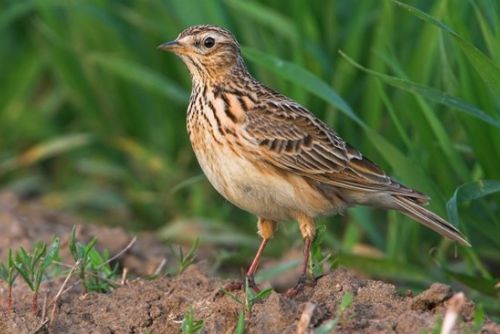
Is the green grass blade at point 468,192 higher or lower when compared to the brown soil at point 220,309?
higher

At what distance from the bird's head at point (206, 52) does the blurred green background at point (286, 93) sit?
0.21 metres

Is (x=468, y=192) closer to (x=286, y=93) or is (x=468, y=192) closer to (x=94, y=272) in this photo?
(x=94, y=272)

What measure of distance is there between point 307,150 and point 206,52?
0.75 meters

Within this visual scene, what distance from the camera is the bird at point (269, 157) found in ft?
18.7

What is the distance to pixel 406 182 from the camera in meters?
6.24

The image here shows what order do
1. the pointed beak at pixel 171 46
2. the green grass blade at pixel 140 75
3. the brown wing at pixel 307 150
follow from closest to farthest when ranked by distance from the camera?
the brown wing at pixel 307 150 < the pointed beak at pixel 171 46 < the green grass blade at pixel 140 75

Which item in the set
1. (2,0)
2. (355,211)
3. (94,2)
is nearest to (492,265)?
(355,211)

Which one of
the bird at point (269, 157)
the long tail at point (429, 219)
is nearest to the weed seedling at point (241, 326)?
the bird at point (269, 157)

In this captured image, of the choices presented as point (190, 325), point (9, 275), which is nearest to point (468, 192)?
point (190, 325)

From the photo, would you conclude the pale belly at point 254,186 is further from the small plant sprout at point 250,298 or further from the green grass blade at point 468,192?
the small plant sprout at point 250,298

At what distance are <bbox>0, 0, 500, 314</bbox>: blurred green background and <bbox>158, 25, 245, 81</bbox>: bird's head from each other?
21 centimetres

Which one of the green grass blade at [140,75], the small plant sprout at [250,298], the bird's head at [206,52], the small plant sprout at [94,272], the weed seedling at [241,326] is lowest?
the small plant sprout at [94,272]

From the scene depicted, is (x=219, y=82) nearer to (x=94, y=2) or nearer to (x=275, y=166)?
(x=275, y=166)

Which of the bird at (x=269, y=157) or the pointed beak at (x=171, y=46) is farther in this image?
the pointed beak at (x=171, y=46)
